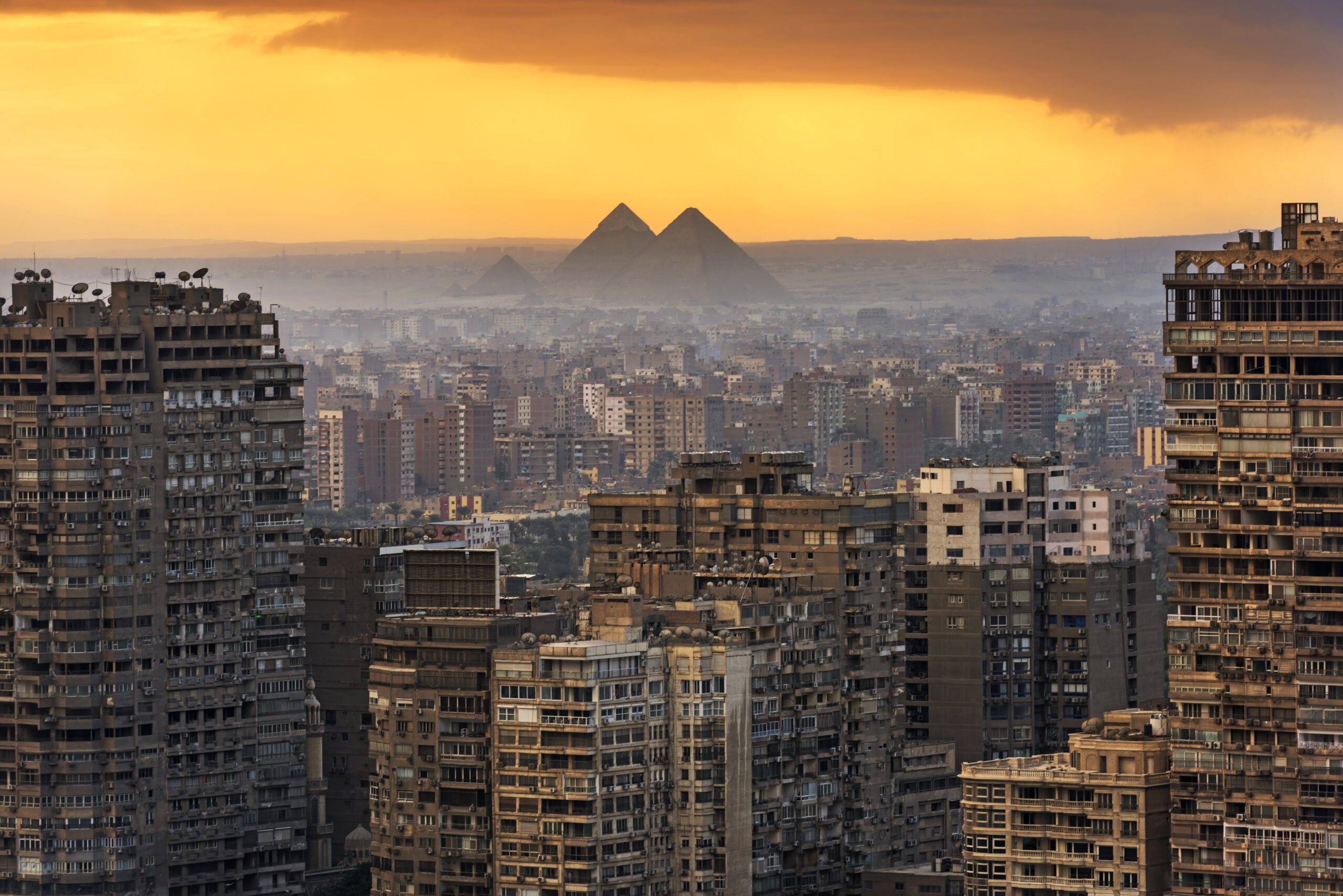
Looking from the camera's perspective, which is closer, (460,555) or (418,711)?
(418,711)

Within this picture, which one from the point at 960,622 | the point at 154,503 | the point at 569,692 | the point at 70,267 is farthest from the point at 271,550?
the point at 70,267

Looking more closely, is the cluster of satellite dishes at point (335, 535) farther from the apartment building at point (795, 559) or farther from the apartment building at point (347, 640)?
the apartment building at point (795, 559)

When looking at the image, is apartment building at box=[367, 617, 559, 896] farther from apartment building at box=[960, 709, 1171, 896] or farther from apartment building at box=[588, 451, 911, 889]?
apartment building at box=[960, 709, 1171, 896]

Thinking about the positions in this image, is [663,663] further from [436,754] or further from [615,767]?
[436,754]

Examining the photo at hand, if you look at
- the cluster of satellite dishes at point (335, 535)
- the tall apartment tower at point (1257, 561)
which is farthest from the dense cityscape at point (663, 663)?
the cluster of satellite dishes at point (335, 535)

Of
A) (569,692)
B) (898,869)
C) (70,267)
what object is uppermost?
(70,267)

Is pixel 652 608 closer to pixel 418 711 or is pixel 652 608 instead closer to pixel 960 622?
pixel 418 711
